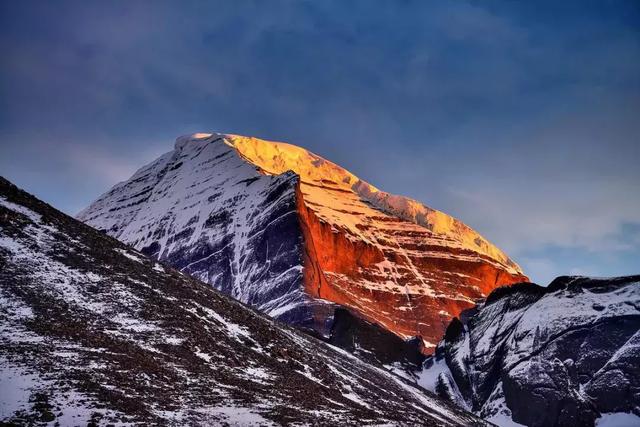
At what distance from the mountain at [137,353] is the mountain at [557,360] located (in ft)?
77.6

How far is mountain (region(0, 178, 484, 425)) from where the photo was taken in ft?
139

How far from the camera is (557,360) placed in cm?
11362

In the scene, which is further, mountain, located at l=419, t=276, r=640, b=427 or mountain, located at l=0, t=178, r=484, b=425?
mountain, located at l=419, t=276, r=640, b=427

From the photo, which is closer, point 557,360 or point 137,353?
point 137,353

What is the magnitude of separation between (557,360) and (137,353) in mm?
84440

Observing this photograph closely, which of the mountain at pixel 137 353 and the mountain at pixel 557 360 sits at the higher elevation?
the mountain at pixel 557 360

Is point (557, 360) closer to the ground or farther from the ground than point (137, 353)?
farther from the ground

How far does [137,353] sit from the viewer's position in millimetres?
54719

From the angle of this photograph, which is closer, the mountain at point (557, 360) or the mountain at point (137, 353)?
the mountain at point (137, 353)

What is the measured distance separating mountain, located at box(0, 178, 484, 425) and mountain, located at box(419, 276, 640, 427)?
23.7 meters

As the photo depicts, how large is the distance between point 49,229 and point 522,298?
101m

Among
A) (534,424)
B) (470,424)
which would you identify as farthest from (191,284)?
(534,424)

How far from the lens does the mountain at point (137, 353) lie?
139 feet

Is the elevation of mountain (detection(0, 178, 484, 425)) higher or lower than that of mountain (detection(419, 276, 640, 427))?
lower
